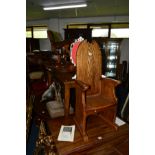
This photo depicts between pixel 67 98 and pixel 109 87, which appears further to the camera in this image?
pixel 67 98

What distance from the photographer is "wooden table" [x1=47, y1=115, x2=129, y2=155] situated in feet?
6.32

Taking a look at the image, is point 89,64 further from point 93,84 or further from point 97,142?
point 97,142

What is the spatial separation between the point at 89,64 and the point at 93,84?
297 mm

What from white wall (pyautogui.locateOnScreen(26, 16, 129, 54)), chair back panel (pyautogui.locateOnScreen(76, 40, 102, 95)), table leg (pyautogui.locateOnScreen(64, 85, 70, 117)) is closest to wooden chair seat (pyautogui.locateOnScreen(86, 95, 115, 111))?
chair back panel (pyautogui.locateOnScreen(76, 40, 102, 95))

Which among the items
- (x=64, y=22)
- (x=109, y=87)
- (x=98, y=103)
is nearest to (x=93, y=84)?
(x=109, y=87)

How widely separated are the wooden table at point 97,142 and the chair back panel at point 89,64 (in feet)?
1.77

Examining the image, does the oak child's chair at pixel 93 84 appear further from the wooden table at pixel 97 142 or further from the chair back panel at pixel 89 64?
the wooden table at pixel 97 142

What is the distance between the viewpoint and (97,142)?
6.66ft

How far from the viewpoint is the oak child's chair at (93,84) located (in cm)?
219

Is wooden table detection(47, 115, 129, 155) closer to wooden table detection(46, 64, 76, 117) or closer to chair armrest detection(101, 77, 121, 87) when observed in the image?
wooden table detection(46, 64, 76, 117)
